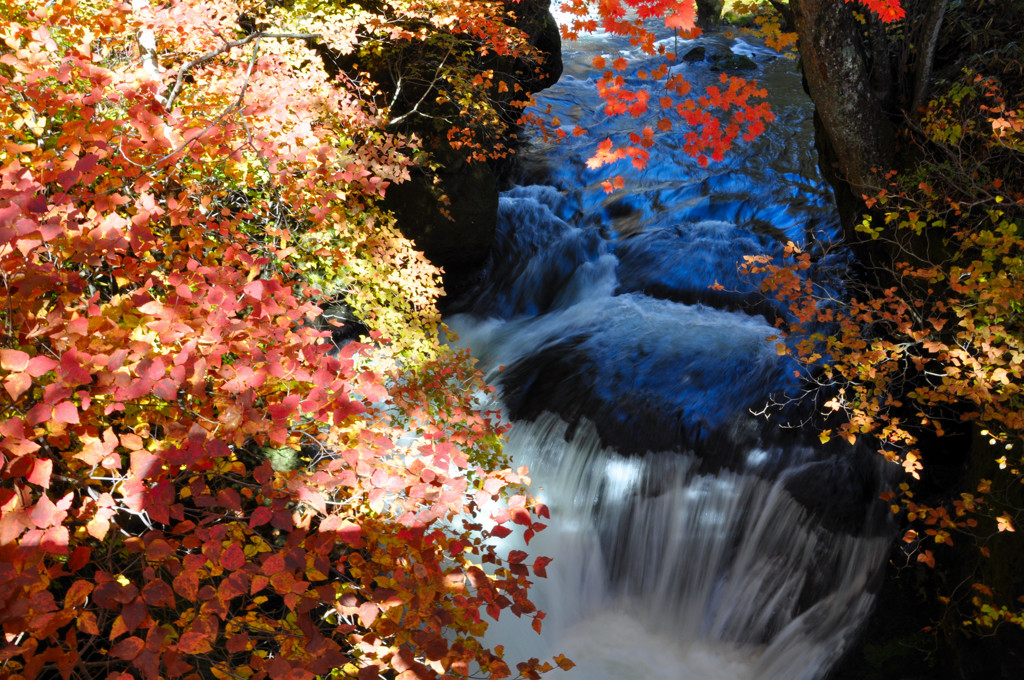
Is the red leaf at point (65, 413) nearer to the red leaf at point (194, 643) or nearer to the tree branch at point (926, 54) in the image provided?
the red leaf at point (194, 643)

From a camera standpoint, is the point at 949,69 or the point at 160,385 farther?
the point at 949,69

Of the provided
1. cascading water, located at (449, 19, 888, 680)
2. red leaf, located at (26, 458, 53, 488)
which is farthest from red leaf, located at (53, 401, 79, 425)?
cascading water, located at (449, 19, 888, 680)

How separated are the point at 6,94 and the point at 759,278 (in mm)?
8077

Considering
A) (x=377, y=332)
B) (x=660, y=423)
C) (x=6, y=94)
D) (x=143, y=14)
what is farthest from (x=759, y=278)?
(x=6, y=94)

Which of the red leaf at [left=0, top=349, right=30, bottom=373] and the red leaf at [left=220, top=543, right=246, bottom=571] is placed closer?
the red leaf at [left=0, top=349, right=30, bottom=373]

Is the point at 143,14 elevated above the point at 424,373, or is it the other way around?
the point at 143,14

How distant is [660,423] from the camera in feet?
20.7

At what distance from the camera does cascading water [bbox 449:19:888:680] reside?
511 cm

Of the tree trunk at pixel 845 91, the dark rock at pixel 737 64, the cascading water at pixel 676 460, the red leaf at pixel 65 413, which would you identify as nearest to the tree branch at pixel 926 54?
the tree trunk at pixel 845 91

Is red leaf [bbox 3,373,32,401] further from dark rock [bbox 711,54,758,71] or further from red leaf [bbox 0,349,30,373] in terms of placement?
dark rock [bbox 711,54,758,71]

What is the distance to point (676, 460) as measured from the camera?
5984 millimetres

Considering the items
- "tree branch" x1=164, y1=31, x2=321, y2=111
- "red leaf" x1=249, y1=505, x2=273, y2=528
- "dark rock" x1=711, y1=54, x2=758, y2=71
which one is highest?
"dark rock" x1=711, y1=54, x2=758, y2=71

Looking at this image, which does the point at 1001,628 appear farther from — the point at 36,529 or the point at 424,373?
the point at 36,529

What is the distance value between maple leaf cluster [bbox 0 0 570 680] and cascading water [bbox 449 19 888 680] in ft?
6.84
